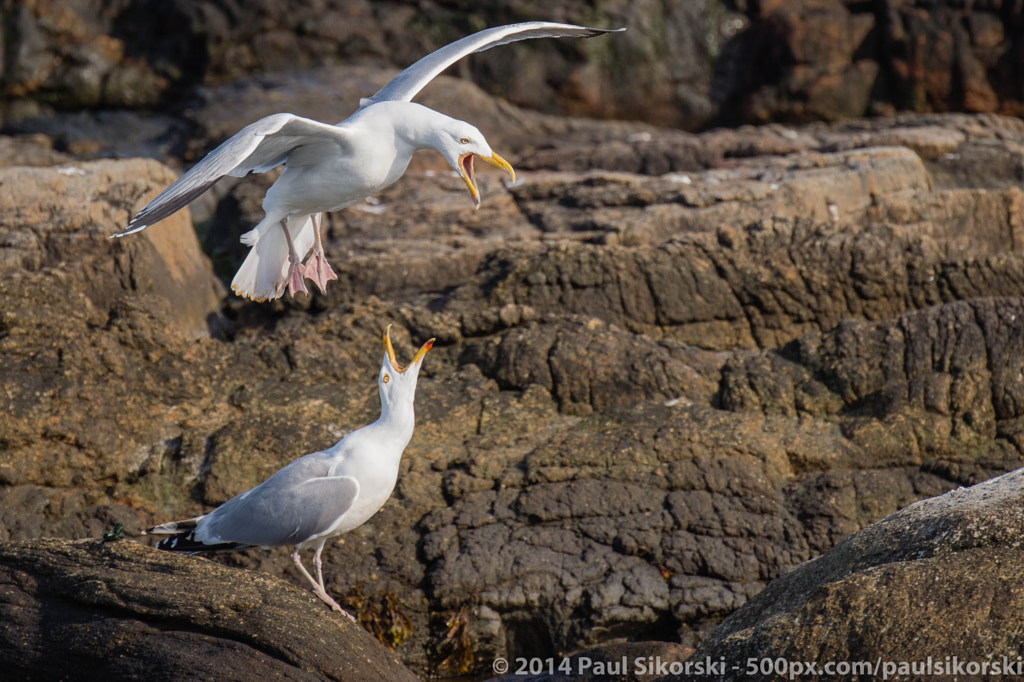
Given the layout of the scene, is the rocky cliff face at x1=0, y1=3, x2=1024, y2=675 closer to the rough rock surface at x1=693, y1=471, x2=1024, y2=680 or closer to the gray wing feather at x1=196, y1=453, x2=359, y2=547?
the gray wing feather at x1=196, y1=453, x2=359, y2=547

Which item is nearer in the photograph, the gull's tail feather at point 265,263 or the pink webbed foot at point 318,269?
the gull's tail feather at point 265,263

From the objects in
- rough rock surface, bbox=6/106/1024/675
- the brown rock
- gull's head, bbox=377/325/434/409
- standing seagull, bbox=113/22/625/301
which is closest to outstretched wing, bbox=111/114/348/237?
standing seagull, bbox=113/22/625/301

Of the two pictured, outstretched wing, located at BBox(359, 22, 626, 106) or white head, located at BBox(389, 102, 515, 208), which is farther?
outstretched wing, located at BBox(359, 22, 626, 106)

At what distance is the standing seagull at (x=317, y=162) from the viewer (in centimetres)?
498

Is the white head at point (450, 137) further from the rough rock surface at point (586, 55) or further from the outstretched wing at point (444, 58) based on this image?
the rough rock surface at point (586, 55)

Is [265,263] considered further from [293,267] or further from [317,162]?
[317,162]

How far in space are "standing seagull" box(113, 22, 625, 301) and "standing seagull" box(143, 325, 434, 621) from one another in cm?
86

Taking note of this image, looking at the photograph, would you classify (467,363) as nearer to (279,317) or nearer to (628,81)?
(279,317)

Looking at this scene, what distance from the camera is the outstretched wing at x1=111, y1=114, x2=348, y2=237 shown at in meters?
4.42

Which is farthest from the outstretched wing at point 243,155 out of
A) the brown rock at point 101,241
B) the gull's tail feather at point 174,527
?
the brown rock at point 101,241

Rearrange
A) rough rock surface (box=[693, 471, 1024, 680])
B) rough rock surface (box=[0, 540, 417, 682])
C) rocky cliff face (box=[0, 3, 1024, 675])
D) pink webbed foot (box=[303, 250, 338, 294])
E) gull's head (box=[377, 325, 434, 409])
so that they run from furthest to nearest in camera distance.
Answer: rocky cliff face (box=[0, 3, 1024, 675]) < pink webbed foot (box=[303, 250, 338, 294]) < gull's head (box=[377, 325, 434, 409]) < rough rock surface (box=[0, 540, 417, 682]) < rough rock surface (box=[693, 471, 1024, 680])

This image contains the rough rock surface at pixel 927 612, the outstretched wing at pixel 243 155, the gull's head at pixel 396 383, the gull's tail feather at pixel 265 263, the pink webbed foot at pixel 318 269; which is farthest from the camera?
the pink webbed foot at pixel 318 269

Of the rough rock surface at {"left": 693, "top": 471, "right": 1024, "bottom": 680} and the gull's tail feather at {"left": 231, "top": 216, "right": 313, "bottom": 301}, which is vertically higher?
the gull's tail feather at {"left": 231, "top": 216, "right": 313, "bottom": 301}

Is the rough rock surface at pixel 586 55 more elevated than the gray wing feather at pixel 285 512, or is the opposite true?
the rough rock surface at pixel 586 55
